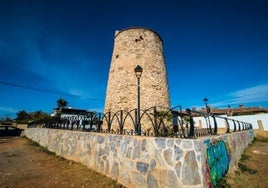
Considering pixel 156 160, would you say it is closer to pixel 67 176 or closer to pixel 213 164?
pixel 213 164

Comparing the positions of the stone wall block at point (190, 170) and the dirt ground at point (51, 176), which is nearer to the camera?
the stone wall block at point (190, 170)

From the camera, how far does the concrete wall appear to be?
2.84 meters

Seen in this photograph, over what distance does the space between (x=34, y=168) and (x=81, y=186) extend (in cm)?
279

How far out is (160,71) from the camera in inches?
513

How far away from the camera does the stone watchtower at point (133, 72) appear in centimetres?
1181

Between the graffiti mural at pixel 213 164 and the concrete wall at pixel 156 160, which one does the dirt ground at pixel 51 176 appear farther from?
the graffiti mural at pixel 213 164

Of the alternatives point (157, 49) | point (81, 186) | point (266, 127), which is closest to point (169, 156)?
point (81, 186)

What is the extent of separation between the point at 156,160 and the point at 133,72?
9.54 meters

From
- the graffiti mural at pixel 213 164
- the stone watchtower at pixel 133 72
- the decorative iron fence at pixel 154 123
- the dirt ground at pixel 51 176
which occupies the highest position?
the stone watchtower at pixel 133 72

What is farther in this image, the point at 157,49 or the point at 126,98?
the point at 157,49

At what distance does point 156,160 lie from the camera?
3281 millimetres

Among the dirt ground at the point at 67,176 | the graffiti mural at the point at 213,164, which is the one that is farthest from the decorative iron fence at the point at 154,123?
the dirt ground at the point at 67,176

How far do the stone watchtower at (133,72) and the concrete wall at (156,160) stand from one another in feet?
21.9

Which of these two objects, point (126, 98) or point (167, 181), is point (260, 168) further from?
point (126, 98)
